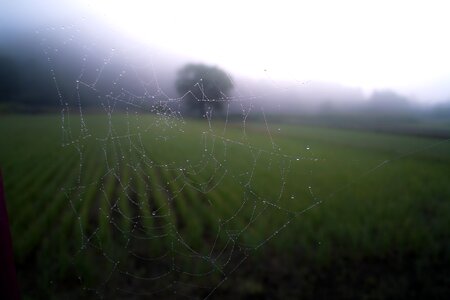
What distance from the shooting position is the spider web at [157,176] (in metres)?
2.03

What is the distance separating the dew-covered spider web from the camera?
2.03 metres

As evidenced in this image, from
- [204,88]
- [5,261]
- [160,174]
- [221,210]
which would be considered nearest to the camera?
[5,261]

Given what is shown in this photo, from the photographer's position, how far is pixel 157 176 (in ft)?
11.1

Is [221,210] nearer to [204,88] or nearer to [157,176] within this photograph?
[157,176]

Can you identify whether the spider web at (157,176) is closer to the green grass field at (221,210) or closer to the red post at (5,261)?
the green grass field at (221,210)

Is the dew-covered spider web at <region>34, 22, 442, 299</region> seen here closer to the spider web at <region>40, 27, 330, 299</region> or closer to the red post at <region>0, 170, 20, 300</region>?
the spider web at <region>40, 27, 330, 299</region>

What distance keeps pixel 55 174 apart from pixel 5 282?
197 cm

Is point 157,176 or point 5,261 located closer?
point 5,261

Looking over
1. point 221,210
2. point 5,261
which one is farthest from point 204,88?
point 221,210

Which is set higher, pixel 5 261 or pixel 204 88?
pixel 204 88

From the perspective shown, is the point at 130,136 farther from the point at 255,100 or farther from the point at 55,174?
the point at 55,174


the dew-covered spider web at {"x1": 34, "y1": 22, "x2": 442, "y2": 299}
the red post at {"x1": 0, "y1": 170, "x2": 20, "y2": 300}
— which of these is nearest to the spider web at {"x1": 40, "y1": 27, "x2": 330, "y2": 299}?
the dew-covered spider web at {"x1": 34, "y1": 22, "x2": 442, "y2": 299}

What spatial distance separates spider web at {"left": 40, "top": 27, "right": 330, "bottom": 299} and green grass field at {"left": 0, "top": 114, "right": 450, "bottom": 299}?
2cm

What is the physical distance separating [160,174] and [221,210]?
93 cm
